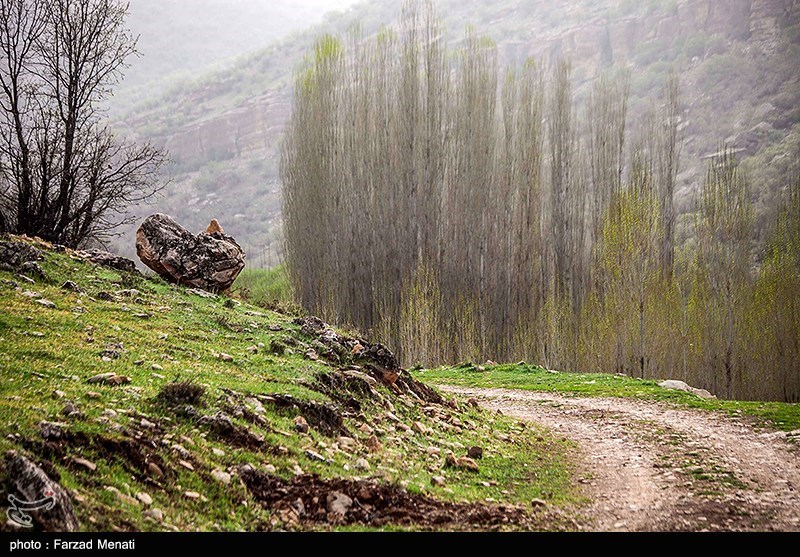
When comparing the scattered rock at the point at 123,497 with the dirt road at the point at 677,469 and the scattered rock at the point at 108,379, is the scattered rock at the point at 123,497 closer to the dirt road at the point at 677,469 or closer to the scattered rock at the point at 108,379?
the scattered rock at the point at 108,379

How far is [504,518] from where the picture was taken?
17.4ft

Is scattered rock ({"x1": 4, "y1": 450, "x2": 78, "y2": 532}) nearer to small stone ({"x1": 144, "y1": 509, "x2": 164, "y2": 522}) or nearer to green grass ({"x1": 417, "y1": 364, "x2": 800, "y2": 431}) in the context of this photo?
small stone ({"x1": 144, "y1": 509, "x2": 164, "y2": 522})

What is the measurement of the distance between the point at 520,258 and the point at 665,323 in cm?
671

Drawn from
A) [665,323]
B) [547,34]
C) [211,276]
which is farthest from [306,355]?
[547,34]

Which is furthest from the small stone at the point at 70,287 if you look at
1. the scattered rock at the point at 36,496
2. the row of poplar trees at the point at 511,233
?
the row of poplar trees at the point at 511,233

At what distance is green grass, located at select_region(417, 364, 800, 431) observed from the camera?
1176cm

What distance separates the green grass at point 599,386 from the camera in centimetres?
1176

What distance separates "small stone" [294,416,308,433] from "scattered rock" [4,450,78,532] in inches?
113

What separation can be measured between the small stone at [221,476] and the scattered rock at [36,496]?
1273 millimetres

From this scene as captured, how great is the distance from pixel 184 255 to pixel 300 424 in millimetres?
7115

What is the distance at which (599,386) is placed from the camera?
658 inches

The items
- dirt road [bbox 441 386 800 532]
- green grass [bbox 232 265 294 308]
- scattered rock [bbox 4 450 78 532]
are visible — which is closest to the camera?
scattered rock [bbox 4 450 78 532]

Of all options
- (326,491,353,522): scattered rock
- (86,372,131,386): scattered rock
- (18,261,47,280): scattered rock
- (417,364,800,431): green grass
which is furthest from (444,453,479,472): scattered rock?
(18,261,47,280): scattered rock

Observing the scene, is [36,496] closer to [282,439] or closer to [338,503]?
[338,503]
